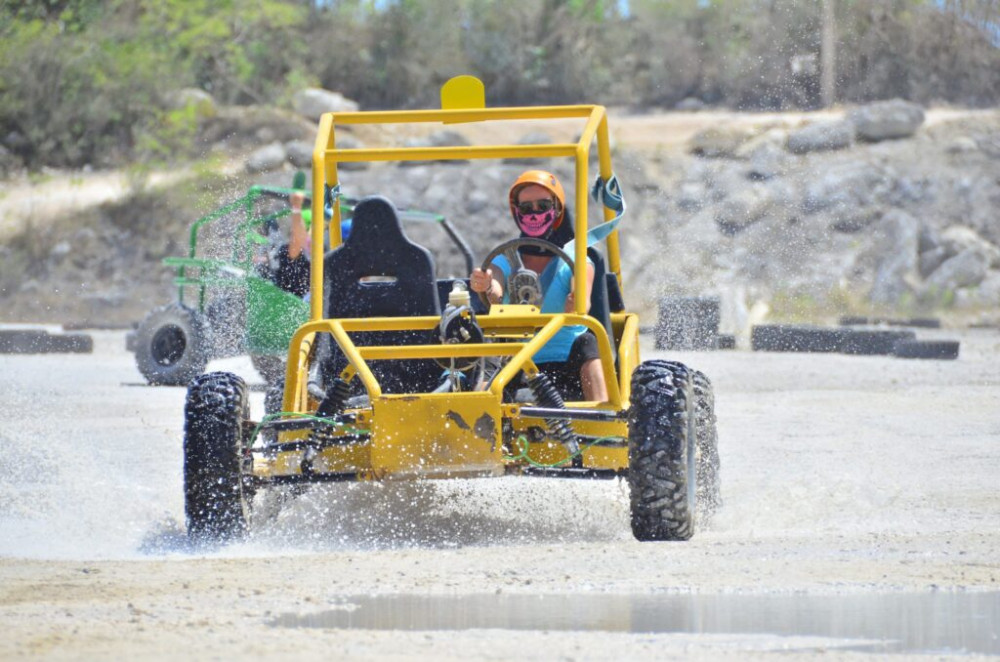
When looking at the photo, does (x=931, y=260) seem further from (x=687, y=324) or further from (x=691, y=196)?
(x=687, y=324)

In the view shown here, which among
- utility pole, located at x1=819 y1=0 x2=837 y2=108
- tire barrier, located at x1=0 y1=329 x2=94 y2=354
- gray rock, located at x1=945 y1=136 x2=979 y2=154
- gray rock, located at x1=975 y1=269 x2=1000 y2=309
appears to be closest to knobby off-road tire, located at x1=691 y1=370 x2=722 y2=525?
tire barrier, located at x1=0 y1=329 x2=94 y2=354

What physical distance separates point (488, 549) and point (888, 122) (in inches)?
1027

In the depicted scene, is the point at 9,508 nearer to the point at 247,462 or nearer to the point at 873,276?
the point at 247,462

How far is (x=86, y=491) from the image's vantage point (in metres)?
8.45

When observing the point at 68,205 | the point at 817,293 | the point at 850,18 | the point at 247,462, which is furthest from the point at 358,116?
the point at 850,18

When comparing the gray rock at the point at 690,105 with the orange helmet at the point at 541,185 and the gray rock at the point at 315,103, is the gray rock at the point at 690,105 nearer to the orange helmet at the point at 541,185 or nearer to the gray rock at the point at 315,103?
the gray rock at the point at 315,103

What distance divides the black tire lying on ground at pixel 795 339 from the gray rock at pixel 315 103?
63.2 ft

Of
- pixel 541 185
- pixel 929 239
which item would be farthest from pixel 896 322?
pixel 541 185

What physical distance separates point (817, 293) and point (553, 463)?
20.0 metres

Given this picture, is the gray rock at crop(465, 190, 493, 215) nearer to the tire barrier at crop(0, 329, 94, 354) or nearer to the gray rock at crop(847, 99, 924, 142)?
the gray rock at crop(847, 99, 924, 142)

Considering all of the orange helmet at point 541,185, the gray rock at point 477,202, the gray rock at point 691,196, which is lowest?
the orange helmet at point 541,185

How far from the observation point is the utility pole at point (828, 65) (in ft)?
113

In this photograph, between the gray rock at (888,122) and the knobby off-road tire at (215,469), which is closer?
the knobby off-road tire at (215,469)

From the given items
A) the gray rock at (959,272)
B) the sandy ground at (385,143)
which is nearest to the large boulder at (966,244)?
the gray rock at (959,272)
